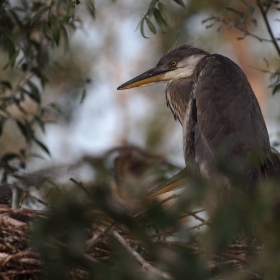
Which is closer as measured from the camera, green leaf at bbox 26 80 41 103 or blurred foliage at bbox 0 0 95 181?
blurred foliage at bbox 0 0 95 181

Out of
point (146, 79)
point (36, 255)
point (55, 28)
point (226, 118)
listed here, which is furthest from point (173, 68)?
point (36, 255)

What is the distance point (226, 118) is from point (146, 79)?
3.15ft

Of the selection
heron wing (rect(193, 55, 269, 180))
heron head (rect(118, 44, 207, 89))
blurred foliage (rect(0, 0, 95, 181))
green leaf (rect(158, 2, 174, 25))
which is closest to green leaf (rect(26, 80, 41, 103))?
blurred foliage (rect(0, 0, 95, 181))

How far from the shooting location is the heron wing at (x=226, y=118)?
3.81 metres

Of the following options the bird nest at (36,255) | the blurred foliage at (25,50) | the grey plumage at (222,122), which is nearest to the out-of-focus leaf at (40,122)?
the blurred foliage at (25,50)

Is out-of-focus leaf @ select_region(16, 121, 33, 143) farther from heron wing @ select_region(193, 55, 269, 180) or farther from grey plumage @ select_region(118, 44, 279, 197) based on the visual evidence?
heron wing @ select_region(193, 55, 269, 180)

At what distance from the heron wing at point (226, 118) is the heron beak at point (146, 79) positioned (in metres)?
0.62

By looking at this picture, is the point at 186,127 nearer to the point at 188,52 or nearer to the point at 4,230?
the point at 188,52

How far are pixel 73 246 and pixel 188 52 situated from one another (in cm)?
312

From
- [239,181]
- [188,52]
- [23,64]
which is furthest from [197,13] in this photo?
[239,181]

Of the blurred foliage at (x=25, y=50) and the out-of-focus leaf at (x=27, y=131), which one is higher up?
the blurred foliage at (x=25, y=50)

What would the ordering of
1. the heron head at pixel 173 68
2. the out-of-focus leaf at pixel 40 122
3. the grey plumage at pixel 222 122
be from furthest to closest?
the heron head at pixel 173 68
the out-of-focus leaf at pixel 40 122
the grey plumage at pixel 222 122

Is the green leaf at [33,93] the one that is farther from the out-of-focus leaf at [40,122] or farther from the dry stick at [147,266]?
the dry stick at [147,266]

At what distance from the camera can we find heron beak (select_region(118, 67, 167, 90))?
15.4 ft
